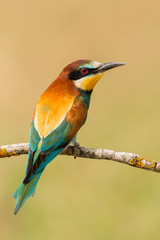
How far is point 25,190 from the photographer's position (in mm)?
2445

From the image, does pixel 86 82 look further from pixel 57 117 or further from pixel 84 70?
pixel 57 117

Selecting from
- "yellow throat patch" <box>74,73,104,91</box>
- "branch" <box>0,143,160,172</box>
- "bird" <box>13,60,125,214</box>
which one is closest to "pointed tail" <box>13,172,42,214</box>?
"bird" <box>13,60,125,214</box>

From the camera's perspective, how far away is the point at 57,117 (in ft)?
8.07

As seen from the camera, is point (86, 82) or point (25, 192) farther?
point (86, 82)

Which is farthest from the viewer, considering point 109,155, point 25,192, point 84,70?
point 84,70

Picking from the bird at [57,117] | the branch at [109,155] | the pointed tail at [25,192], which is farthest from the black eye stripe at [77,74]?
the pointed tail at [25,192]

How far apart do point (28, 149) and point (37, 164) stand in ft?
0.41

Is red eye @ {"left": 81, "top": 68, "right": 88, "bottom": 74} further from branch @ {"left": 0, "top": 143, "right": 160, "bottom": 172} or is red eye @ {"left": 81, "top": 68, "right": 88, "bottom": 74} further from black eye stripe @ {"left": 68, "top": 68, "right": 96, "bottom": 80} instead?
branch @ {"left": 0, "top": 143, "right": 160, "bottom": 172}

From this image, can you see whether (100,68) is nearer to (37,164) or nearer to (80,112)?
(80,112)

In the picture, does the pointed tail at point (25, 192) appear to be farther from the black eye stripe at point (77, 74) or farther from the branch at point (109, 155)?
the black eye stripe at point (77, 74)

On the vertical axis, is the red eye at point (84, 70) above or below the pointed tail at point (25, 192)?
above

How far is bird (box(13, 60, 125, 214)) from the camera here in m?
2.40

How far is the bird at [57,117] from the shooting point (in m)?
2.40

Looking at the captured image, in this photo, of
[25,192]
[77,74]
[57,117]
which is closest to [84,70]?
[77,74]
